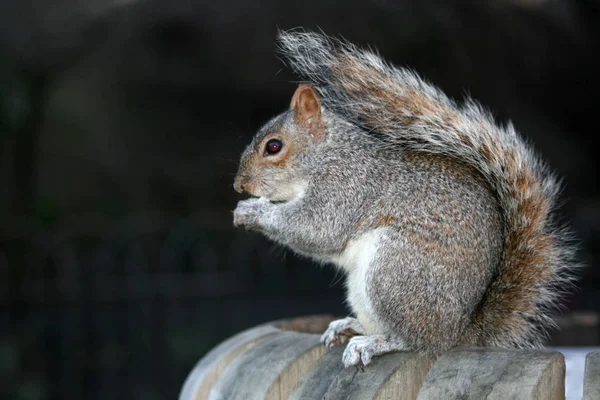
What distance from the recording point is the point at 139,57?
8.39 m

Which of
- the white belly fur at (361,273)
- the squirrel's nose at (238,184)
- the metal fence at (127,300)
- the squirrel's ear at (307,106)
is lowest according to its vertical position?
the metal fence at (127,300)

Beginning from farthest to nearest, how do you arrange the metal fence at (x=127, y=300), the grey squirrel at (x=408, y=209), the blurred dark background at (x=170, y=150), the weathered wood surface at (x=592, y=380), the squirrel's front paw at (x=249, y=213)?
1. the blurred dark background at (x=170, y=150)
2. the metal fence at (x=127, y=300)
3. the squirrel's front paw at (x=249, y=213)
4. the grey squirrel at (x=408, y=209)
5. the weathered wood surface at (x=592, y=380)

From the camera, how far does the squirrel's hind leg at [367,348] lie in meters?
1.28

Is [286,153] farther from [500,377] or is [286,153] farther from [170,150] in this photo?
[170,150]

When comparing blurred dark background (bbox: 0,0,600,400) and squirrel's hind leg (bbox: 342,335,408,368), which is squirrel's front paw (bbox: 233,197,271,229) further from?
blurred dark background (bbox: 0,0,600,400)

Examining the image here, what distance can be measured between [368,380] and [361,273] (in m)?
0.29

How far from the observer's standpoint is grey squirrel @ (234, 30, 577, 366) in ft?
4.48

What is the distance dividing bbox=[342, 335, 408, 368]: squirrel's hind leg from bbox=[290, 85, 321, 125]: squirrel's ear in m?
0.53

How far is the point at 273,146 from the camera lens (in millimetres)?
1668

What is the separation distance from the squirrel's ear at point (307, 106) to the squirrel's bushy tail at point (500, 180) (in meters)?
0.11

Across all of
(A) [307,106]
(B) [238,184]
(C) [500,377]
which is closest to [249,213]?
(B) [238,184]

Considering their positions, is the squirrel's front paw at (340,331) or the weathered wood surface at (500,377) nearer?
the weathered wood surface at (500,377)

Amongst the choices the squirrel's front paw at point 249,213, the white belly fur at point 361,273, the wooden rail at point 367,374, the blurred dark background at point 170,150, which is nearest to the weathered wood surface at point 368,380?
the wooden rail at point 367,374

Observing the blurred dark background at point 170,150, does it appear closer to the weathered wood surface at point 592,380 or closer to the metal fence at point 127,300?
the metal fence at point 127,300
